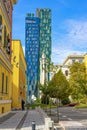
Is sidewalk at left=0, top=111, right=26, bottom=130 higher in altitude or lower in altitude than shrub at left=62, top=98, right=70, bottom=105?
lower

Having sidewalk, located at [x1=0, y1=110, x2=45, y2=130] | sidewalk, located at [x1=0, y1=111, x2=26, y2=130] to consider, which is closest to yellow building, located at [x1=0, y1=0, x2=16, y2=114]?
sidewalk, located at [x1=0, y1=111, x2=26, y2=130]

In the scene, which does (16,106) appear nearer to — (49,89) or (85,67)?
(49,89)

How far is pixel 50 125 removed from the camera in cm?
1673

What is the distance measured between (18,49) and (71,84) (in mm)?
36925

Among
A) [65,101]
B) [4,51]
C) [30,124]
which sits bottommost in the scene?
[30,124]

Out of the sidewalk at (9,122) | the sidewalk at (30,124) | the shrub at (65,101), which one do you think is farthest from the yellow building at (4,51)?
the shrub at (65,101)

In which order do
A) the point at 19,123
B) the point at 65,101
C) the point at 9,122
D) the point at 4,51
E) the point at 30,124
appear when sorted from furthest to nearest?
the point at 65,101 < the point at 4,51 < the point at 9,122 < the point at 19,123 < the point at 30,124

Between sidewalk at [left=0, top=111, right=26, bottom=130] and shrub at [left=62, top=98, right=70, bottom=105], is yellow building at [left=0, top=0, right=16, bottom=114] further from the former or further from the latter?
shrub at [left=62, top=98, right=70, bottom=105]

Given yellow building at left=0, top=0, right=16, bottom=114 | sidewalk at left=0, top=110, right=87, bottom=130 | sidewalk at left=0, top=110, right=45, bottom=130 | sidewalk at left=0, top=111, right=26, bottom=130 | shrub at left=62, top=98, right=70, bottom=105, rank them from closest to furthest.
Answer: sidewalk at left=0, top=110, right=87, bottom=130, sidewalk at left=0, top=110, right=45, bottom=130, sidewalk at left=0, top=111, right=26, bottom=130, yellow building at left=0, top=0, right=16, bottom=114, shrub at left=62, top=98, right=70, bottom=105

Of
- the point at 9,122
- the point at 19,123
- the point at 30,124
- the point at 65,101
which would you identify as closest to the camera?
the point at 30,124

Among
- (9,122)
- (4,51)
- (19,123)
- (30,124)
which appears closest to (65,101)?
(4,51)

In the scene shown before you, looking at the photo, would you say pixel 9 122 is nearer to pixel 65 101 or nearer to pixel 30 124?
pixel 30 124

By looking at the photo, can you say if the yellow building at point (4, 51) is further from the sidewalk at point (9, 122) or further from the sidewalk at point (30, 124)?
the sidewalk at point (30, 124)

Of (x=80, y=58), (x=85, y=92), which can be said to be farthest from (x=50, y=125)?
(x=80, y=58)
